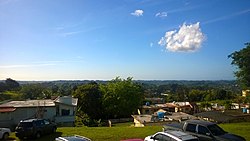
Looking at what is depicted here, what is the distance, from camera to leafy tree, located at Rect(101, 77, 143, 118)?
60.2 metres

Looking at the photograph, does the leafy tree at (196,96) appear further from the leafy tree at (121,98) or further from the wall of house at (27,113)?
the wall of house at (27,113)

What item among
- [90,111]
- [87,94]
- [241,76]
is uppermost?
[241,76]

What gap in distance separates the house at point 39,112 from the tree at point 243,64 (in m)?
32.4

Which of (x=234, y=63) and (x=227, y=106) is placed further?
(x=227, y=106)

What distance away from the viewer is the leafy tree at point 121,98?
6016cm

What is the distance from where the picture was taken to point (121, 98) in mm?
61062

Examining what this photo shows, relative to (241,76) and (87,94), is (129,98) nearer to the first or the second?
(87,94)

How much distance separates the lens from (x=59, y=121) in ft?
124

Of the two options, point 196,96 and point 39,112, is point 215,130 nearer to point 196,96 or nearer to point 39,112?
point 39,112

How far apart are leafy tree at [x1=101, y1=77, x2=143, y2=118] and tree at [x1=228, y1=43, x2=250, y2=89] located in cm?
2354

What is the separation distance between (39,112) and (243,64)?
38030mm

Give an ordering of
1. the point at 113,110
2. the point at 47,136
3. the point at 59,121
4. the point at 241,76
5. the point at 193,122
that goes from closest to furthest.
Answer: the point at 193,122 → the point at 47,136 → the point at 59,121 → the point at 241,76 → the point at 113,110

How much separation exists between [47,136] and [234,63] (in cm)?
4288

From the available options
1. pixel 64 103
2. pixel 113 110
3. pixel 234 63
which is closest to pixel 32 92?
pixel 113 110
